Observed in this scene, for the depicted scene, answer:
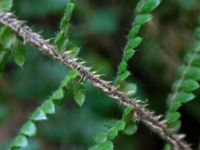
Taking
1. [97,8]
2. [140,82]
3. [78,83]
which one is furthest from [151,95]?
[78,83]

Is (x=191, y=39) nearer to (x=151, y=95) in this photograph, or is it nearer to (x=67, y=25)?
(x=151, y=95)

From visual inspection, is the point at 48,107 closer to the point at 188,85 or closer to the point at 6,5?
the point at 6,5

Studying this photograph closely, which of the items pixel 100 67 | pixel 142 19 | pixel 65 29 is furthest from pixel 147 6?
pixel 100 67

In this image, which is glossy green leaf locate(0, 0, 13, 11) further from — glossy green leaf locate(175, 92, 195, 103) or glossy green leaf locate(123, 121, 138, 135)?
glossy green leaf locate(175, 92, 195, 103)

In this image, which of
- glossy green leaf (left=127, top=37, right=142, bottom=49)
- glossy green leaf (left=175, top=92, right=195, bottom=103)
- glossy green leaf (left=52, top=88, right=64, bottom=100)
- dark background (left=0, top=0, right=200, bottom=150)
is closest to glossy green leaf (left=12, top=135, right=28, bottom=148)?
glossy green leaf (left=52, top=88, right=64, bottom=100)

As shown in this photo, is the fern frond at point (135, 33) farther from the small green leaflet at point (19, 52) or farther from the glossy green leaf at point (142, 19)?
the small green leaflet at point (19, 52)
